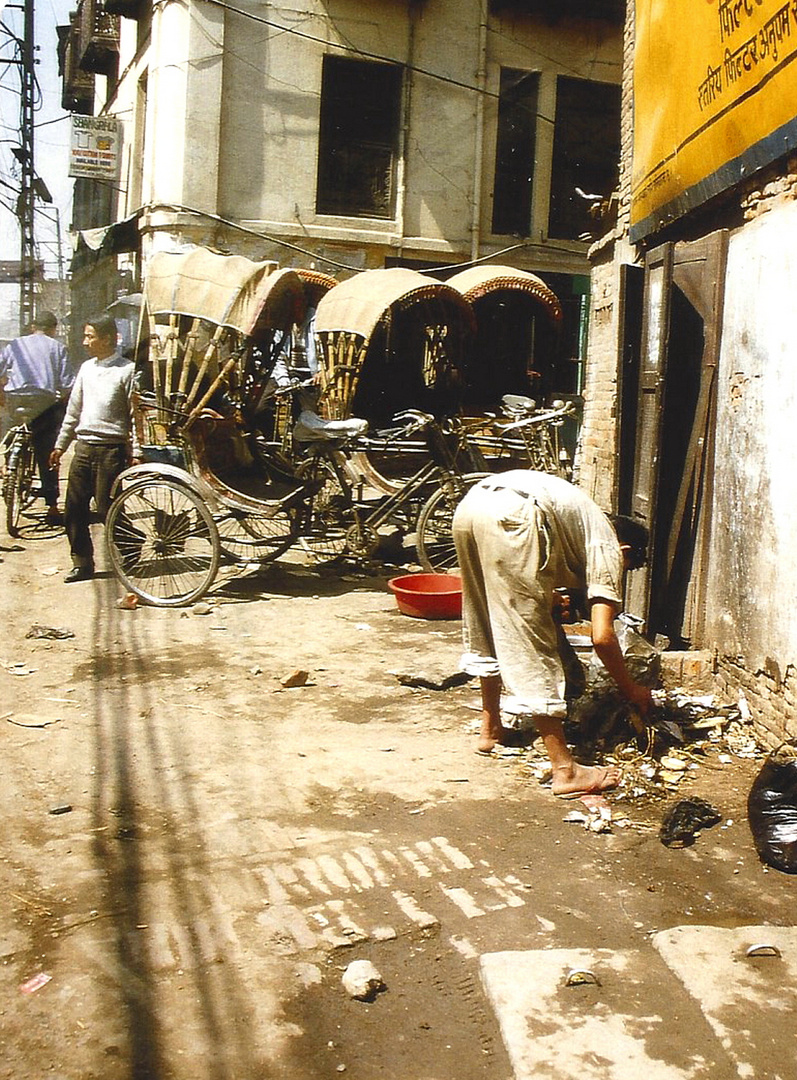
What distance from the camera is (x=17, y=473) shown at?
10.7 metres

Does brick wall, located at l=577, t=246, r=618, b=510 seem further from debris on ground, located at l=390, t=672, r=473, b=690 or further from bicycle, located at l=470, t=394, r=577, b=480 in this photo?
debris on ground, located at l=390, t=672, r=473, b=690

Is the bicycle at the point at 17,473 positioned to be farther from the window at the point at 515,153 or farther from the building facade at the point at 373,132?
the window at the point at 515,153

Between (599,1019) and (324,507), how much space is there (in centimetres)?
603

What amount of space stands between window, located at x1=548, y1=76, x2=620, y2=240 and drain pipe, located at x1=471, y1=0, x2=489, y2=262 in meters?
1.35

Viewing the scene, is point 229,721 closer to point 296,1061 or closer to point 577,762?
point 577,762

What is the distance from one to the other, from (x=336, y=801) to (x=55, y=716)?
6.20ft

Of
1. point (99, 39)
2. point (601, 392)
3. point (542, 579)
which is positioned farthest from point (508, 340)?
point (542, 579)

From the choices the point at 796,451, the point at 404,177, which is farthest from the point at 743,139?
the point at 404,177

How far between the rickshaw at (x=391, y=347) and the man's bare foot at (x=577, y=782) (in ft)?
16.9

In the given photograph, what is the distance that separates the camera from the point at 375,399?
48.9ft

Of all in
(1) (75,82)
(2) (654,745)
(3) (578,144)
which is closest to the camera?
(2) (654,745)

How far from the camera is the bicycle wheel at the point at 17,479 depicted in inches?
416

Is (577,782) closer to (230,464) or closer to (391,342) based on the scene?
(230,464)

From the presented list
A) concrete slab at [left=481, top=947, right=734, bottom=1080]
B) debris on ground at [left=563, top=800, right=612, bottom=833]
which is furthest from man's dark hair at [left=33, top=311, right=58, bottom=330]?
concrete slab at [left=481, top=947, right=734, bottom=1080]
